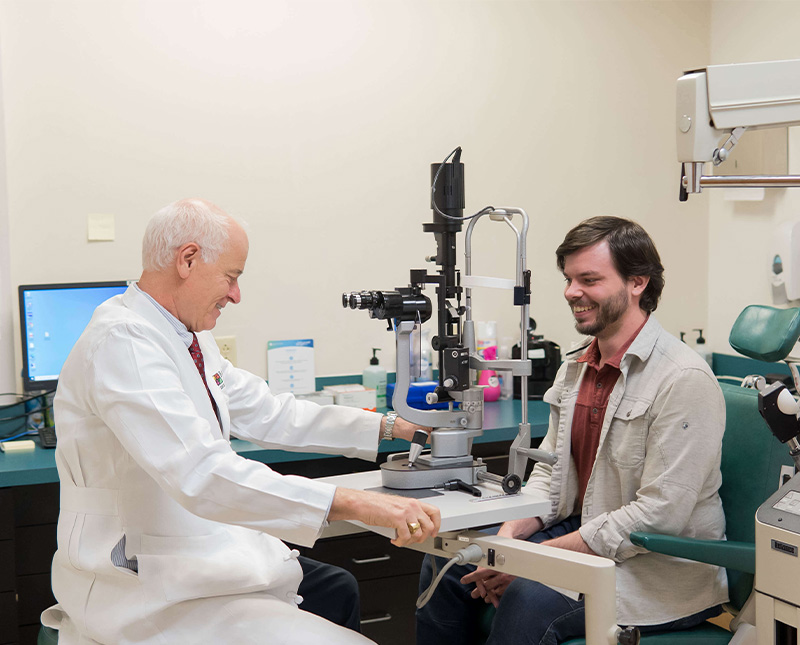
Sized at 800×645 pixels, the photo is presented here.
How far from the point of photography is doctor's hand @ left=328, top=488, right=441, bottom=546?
1.60m

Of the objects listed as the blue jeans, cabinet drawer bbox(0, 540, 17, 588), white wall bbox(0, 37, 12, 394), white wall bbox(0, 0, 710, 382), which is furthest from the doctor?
white wall bbox(0, 0, 710, 382)

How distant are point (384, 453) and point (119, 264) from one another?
1148 millimetres

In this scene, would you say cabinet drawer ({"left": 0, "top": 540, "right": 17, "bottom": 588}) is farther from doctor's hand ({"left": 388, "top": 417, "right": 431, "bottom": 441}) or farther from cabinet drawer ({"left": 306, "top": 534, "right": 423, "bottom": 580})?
doctor's hand ({"left": 388, "top": 417, "right": 431, "bottom": 441})

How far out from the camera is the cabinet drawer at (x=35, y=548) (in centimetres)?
260

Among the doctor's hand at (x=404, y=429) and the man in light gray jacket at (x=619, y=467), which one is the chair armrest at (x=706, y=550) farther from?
the doctor's hand at (x=404, y=429)

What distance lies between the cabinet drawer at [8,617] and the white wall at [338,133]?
1064mm

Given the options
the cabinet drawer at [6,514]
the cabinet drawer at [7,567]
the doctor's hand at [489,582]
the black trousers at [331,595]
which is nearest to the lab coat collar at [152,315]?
the black trousers at [331,595]

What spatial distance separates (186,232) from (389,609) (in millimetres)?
1705

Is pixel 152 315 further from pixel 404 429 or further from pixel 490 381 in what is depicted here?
pixel 490 381

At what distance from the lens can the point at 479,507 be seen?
1763 millimetres

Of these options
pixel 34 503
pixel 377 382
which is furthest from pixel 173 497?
pixel 377 382

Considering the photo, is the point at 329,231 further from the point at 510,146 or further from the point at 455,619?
the point at 455,619

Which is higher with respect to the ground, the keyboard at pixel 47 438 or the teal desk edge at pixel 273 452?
the keyboard at pixel 47 438

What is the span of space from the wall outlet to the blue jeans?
4.33ft
